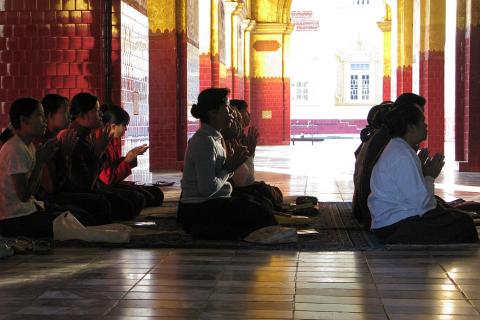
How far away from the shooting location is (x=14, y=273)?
393 centimetres

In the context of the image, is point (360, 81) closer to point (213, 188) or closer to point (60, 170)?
point (60, 170)

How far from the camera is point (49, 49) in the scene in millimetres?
7262

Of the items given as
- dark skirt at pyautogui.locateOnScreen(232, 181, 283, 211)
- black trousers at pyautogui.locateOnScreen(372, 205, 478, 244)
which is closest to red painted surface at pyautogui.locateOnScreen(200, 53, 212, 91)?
dark skirt at pyautogui.locateOnScreen(232, 181, 283, 211)

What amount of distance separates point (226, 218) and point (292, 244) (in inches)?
20.6

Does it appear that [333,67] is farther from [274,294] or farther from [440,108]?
[274,294]

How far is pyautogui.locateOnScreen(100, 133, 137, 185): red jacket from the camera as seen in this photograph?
6.74 m

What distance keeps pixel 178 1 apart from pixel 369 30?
22.3 metres

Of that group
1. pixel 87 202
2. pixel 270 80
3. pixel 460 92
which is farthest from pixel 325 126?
pixel 87 202

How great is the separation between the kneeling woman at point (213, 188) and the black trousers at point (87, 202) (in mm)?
847

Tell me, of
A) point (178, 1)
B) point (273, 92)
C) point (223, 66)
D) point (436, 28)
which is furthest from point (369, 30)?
point (178, 1)

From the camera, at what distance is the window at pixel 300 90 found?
109 ft

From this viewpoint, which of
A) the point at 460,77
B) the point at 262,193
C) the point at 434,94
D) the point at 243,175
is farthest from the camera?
the point at 434,94

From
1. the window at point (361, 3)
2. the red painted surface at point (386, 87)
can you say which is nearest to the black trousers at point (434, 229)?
the red painted surface at point (386, 87)

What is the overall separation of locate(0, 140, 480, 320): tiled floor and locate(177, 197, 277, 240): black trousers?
43 centimetres
